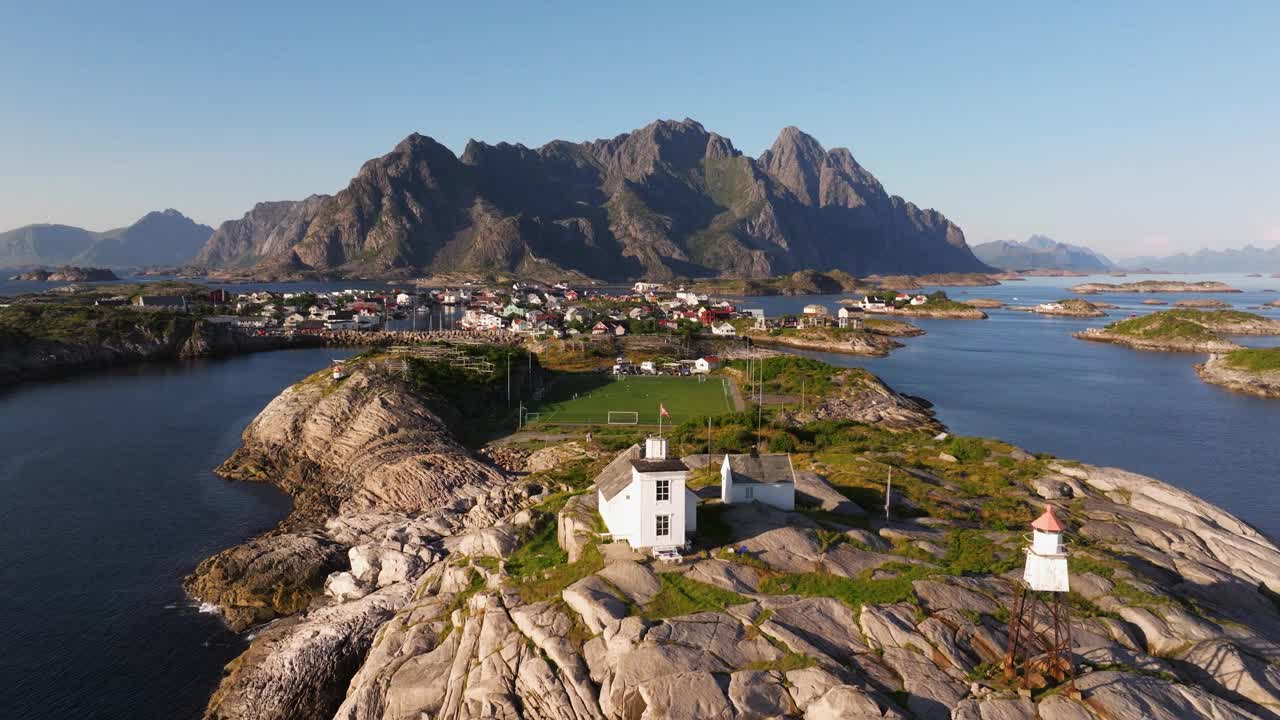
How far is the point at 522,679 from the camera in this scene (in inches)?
910

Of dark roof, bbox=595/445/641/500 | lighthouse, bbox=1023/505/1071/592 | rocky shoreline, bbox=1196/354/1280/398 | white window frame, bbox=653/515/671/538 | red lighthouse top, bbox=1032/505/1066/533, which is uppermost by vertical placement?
red lighthouse top, bbox=1032/505/1066/533

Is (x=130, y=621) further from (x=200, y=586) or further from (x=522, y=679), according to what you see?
(x=522, y=679)

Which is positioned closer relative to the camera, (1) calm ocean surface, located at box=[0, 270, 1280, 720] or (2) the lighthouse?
(2) the lighthouse

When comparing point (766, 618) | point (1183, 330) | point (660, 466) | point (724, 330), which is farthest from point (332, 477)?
point (1183, 330)

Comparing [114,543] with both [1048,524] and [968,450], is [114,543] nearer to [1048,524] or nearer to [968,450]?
[1048,524]

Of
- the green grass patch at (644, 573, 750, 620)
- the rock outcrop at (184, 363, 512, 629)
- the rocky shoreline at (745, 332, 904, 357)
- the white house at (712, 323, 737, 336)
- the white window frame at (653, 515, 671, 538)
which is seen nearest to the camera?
the green grass patch at (644, 573, 750, 620)

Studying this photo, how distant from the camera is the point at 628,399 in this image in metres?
75.1

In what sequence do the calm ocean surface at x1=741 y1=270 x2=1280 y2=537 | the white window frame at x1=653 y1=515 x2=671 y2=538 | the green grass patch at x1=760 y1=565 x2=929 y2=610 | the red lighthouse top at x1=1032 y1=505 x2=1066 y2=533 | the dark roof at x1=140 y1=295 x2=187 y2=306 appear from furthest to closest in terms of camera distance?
the dark roof at x1=140 y1=295 x2=187 y2=306, the calm ocean surface at x1=741 y1=270 x2=1280 y2=537, the white window frame at x1=653 y1=515 x2=671 y2=538, the green grass patch at x1=760 y1=565 x2=929 y2=610, the red lighthouse top at x1=1032 y1=505 x2=1066 y2=533

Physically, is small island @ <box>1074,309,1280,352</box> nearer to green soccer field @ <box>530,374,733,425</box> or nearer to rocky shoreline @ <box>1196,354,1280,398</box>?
rocky shoreline @ <box>1196,354,1280,398</box>

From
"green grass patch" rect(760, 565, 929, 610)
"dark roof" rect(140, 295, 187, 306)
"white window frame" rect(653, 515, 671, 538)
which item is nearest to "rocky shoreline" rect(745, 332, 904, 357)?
"green grass patch" rect(760, 565, 929, 610)

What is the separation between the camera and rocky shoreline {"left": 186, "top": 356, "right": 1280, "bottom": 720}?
20906 millimetres

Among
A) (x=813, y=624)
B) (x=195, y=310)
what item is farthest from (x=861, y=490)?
(x=195, y=310)

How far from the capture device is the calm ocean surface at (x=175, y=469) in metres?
30.5

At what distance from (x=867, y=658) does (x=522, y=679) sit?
10878mm
